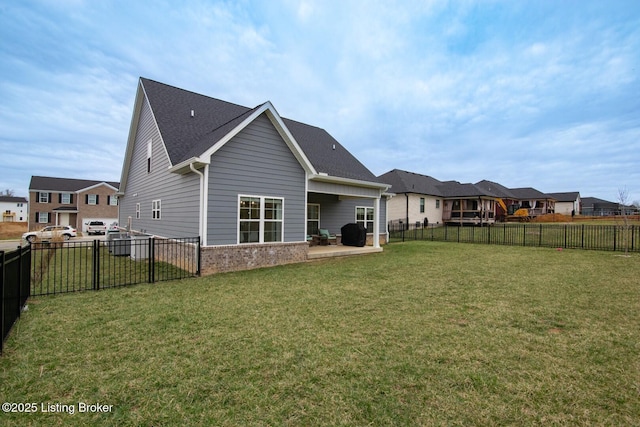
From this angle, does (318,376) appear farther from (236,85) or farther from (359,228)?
A: (236,85)

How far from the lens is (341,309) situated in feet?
18.0

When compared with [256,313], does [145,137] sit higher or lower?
higher

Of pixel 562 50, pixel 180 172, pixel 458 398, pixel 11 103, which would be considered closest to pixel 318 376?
pixel 458 398

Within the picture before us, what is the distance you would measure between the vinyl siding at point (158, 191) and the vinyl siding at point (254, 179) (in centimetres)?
70

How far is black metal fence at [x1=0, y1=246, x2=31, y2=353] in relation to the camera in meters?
3.74

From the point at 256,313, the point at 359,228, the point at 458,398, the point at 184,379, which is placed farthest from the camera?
the point at 359,228

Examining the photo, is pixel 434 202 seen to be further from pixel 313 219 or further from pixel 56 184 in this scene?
pixel 56 184

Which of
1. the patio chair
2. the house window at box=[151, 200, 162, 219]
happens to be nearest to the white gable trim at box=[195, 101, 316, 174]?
the house window at box=[151, 200, 162, 219]

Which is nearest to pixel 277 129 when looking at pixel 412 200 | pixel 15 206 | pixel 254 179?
pixel 254 179

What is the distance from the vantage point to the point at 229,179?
9078 millimetres

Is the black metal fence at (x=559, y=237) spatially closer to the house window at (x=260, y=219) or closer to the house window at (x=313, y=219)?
the house window at (x=313, y=219)

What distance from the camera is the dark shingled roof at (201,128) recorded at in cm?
1024

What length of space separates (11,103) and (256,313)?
2277 cm

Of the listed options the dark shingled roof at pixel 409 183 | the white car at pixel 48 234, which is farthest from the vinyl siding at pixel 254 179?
the white car at pixel 48 234
